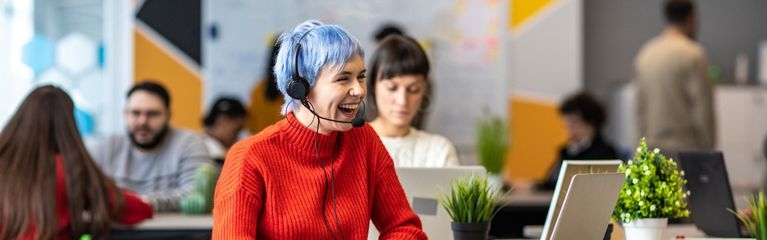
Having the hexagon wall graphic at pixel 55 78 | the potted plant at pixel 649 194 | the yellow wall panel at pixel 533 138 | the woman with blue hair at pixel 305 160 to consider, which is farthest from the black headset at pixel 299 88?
the yellow wall panel at pixel 533 138

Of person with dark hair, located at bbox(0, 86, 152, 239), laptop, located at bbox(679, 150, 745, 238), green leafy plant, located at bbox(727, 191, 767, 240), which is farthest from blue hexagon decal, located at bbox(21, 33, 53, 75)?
green leafy plant, located at bbox(727, 191, 767, 240)

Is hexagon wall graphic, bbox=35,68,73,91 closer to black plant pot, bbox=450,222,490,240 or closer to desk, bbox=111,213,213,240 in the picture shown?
desk, bbox=111,213,213,240

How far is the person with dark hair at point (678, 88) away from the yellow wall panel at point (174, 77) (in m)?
3.08

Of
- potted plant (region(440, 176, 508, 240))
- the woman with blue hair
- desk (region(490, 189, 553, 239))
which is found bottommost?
desk (region(490, 189, 553, 239))

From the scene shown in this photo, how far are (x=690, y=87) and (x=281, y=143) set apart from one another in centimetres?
429

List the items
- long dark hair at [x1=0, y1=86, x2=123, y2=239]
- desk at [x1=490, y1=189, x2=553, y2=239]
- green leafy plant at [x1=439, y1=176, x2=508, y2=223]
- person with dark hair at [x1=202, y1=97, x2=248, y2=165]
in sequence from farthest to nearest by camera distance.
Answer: person with dark hair at [x1=202, y1=97, x2=248, y2=165] < desk at [x1=490, y1=189, x2=553, y2=239] < long dark hair at [x1=0, y1=86, x2=123, y2=239] < green leafy plant at [x1=439, y1=176, x2=508, y2=223]

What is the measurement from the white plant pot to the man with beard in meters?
2.69

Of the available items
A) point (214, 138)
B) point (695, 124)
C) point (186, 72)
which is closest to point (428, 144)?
point (695, 124)

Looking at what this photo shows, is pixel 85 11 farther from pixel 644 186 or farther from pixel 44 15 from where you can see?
pixel 644 186

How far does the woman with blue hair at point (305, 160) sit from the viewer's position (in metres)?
2.34

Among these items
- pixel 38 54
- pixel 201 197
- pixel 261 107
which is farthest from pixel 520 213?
pixel 38 54

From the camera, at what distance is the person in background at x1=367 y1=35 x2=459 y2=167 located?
352cm

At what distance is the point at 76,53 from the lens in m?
7.68

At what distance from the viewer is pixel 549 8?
7.96 meters
